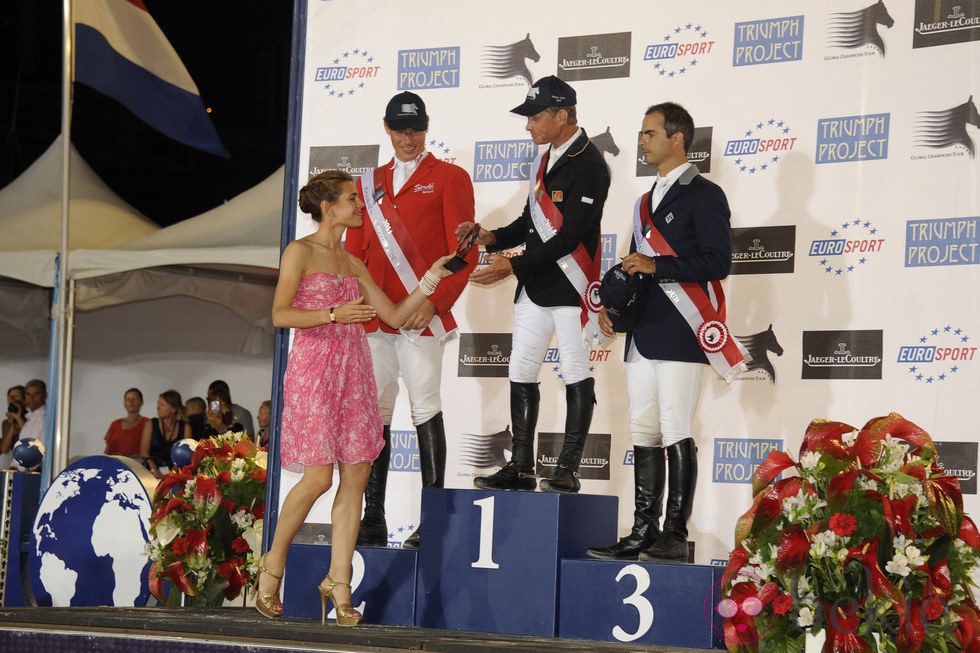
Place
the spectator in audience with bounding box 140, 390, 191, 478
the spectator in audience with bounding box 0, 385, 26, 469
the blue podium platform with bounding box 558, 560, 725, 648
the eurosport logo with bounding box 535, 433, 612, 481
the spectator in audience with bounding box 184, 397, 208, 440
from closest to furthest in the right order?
the blue podium platform with bounding box 558, 560, 725, 648, the eurosport logo with bounding box 535, 433, 612, 481, the spectator in audience with bounding box 140, 390, 191, 478, the spectator in audience with bounding box 184, 397, 208, 440, the spectator in audience with bounding box 0, 385, 26, 469

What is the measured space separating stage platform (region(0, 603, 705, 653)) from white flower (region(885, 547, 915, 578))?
61 cm

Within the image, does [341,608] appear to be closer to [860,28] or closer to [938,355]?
[938,355]

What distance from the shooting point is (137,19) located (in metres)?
7.91

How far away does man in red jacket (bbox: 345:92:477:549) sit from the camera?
4762 millimetres

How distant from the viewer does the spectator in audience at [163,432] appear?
8.41 m

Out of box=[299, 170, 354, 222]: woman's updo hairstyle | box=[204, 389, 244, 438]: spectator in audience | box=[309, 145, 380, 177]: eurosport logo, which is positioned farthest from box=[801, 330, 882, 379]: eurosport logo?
box=[204, 389, 244, 438]: spectator in audience

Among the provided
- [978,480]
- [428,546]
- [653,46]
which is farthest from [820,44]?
[428,546]

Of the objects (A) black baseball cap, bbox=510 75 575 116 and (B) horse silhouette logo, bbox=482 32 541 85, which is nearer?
(A) black baseball cap, bbox=510 75 575 116

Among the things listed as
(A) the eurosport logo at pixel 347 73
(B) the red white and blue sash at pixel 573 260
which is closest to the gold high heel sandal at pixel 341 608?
(B) the red white and blue sash at pixel 573 260

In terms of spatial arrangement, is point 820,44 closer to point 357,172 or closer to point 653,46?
point 653,46

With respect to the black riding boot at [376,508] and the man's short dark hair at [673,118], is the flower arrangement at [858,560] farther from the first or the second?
the black riding boot at [376,508]

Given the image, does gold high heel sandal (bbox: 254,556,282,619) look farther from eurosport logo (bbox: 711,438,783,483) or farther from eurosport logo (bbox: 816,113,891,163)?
eurosport logo (bbox: 816,113,891,163)

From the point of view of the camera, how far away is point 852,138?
4.60 metres

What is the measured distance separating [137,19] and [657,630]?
5.76m
